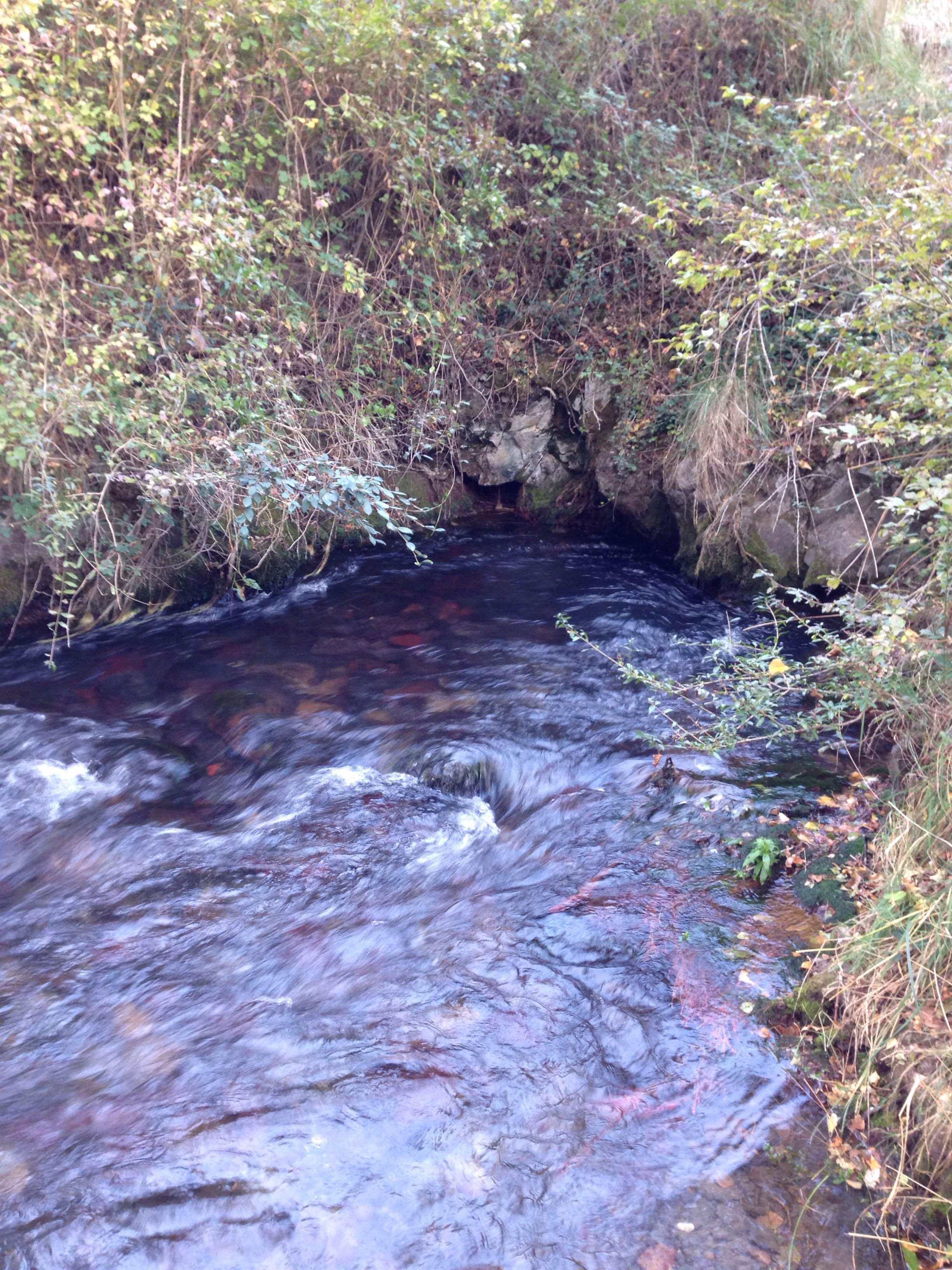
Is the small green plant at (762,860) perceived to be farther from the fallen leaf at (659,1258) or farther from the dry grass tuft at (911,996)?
the fallen leaf at (659,1258)

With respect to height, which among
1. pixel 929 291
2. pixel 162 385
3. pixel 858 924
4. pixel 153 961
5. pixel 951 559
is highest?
pixel 929 291

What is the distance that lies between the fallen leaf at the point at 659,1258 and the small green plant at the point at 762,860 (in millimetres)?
1727

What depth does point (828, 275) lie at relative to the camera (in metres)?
5.84

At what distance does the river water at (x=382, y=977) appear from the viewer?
2.54 m

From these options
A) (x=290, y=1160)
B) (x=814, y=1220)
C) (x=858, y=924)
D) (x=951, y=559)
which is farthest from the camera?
(x=951, y=559)

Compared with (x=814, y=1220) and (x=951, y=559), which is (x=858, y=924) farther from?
(x=951, y=559)

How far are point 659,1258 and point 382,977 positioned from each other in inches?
59.5

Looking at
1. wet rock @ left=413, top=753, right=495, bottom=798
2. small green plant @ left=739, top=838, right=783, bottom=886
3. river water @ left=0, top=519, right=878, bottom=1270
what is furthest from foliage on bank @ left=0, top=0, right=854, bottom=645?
small green plant @ left=739, top=838, right=783, bottom=886

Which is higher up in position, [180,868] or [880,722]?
[880,722]

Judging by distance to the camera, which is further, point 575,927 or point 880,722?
point 880,722

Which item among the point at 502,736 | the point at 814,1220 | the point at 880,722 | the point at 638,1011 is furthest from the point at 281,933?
the point at 880,722

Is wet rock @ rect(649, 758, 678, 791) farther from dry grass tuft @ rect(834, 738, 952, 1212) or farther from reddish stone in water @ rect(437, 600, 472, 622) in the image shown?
reddish stone in water @ rect(437, 600, 472, 622)

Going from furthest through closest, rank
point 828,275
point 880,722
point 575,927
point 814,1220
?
point 828,275 < point 880,722 < point 575,927 < point 814,1220

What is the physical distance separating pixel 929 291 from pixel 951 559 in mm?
1181
